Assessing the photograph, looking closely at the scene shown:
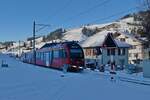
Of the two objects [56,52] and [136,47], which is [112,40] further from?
[56,52]

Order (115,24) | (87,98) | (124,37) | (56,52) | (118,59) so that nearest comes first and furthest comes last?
(87,98), (56,52), (118,59), (124,37), (115,24)

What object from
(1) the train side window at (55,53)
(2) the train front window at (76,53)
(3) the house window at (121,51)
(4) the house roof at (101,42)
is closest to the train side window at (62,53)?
(2) the train front window at (76,53)

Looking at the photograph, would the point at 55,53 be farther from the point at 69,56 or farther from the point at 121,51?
the point at 121,51

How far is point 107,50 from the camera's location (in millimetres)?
67938

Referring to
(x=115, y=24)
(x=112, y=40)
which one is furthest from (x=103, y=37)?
(x=115, y=24)

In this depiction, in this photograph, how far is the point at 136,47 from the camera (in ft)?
261

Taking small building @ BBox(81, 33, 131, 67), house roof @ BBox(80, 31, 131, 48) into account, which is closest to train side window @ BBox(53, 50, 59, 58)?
small building @ BBox(81, 33, 131, 67)

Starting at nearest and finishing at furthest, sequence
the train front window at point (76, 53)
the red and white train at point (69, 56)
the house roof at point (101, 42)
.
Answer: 1. the red and white train at point (69, 56)
2. the train front window at point (76, 53)
3. the house roof at point (101, 42)

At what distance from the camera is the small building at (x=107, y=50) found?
64562 millimetres

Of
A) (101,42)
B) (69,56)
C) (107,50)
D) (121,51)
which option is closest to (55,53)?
(69,56)

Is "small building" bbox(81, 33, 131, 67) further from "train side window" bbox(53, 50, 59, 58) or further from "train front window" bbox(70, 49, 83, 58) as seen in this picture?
"train front window" bbox(70, 49, 83, 58)

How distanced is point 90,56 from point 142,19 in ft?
52.1

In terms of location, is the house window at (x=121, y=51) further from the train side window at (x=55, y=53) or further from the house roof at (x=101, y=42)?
the train side window at (x=55, y=53)

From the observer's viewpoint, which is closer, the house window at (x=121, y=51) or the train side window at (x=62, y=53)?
the train side window at (x=62, y=53)
